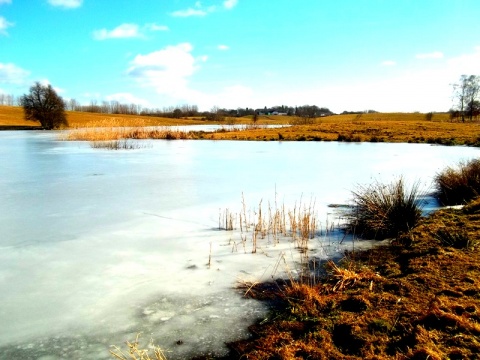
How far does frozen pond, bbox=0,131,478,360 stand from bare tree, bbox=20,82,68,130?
1487 inches

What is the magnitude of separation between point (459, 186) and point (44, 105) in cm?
4467

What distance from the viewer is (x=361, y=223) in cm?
481

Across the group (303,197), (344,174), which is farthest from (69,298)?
(344,174)

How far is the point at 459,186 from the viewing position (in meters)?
6.34

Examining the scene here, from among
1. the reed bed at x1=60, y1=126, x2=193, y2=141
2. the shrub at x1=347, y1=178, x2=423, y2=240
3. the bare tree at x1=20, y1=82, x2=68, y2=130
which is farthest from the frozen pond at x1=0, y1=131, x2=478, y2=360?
the bare tree at x1=20, y1=82, x2=68, y2=130

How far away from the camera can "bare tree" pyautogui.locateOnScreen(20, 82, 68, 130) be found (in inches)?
1619

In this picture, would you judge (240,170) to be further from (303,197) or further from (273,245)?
(273,245)

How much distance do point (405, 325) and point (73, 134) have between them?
24.6 m

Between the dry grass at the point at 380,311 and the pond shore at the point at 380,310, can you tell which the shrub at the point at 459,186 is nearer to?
the pond shore at the point at 380,310

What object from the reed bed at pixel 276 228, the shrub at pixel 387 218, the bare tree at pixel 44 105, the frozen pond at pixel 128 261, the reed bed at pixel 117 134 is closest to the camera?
the frozen pond at pixel 128 261

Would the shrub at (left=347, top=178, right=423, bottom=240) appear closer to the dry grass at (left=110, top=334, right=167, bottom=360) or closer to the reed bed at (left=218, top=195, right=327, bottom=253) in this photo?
the reed bed at (left=218, top=195, right=327, bottom=253)

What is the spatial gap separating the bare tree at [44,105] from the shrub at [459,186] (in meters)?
43.5

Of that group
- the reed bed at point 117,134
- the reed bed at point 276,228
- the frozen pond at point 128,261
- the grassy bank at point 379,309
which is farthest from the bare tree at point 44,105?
the grassy bank at point 379,309

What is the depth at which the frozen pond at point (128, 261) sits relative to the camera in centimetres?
247
